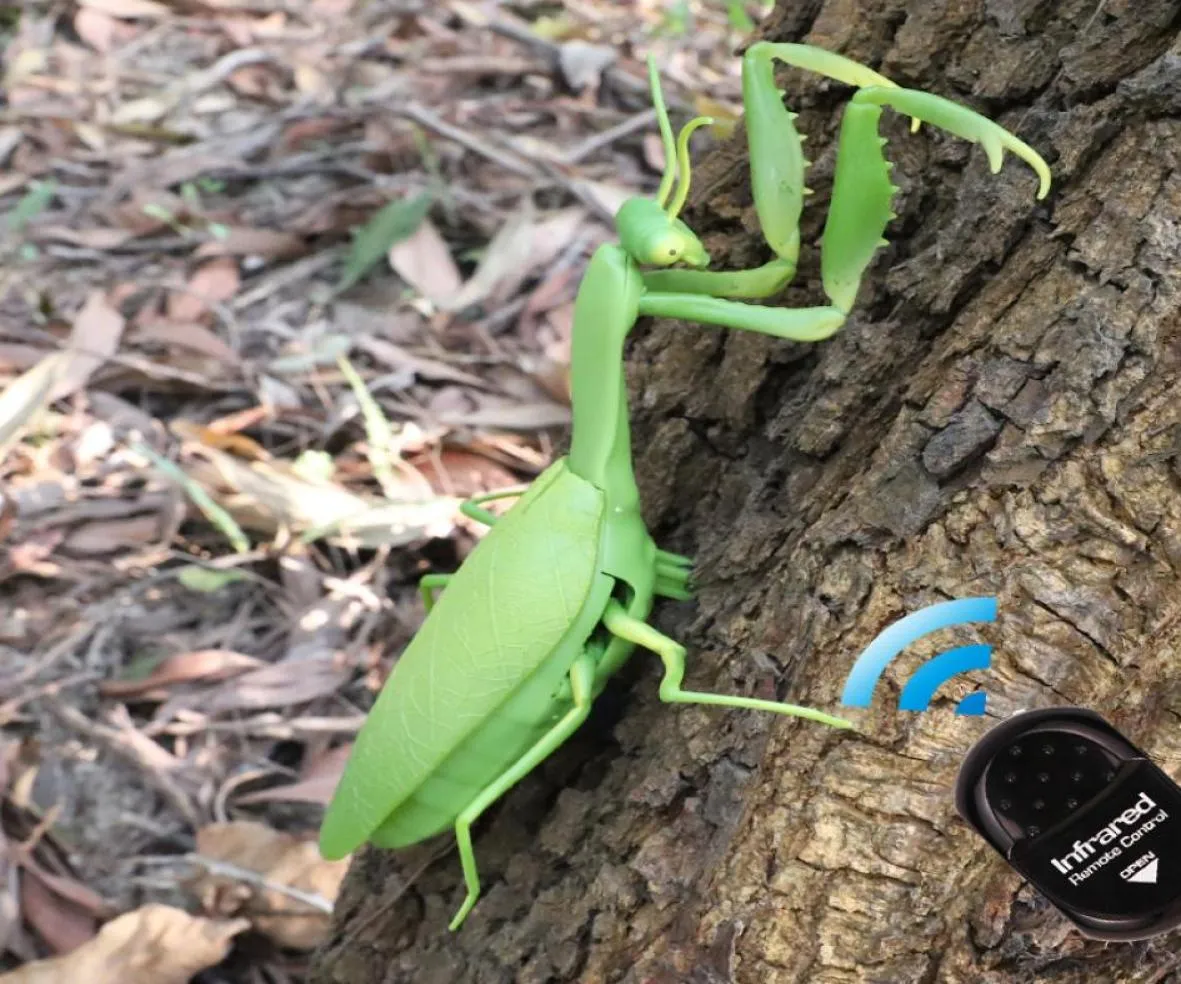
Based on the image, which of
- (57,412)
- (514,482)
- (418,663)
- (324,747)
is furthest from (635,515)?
(57,412)

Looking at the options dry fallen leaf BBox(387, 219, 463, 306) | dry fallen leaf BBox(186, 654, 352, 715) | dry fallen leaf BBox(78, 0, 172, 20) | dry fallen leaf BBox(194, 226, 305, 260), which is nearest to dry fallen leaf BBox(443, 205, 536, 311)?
Answer: dry fallen leaf BBox(387, 219, 463, 306)

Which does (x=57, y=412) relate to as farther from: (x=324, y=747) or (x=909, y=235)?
(x=909, y=235)

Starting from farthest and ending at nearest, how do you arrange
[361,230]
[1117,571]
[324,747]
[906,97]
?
[361,230] → [324,747] → [906,97] → [1117,571]

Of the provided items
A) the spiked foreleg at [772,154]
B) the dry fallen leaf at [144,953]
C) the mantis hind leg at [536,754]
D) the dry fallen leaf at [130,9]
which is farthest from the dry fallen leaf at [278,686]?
the dry fallen leaf at [130,9]

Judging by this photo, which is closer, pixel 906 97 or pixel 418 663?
pixel 906 97

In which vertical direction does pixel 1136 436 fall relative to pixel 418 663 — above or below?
above

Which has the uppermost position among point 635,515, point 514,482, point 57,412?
point 635,515

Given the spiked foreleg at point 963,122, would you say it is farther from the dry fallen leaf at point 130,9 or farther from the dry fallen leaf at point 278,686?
the dry fallen leaf at point 130,9

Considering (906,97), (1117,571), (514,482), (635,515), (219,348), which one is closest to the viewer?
(1117,571)
